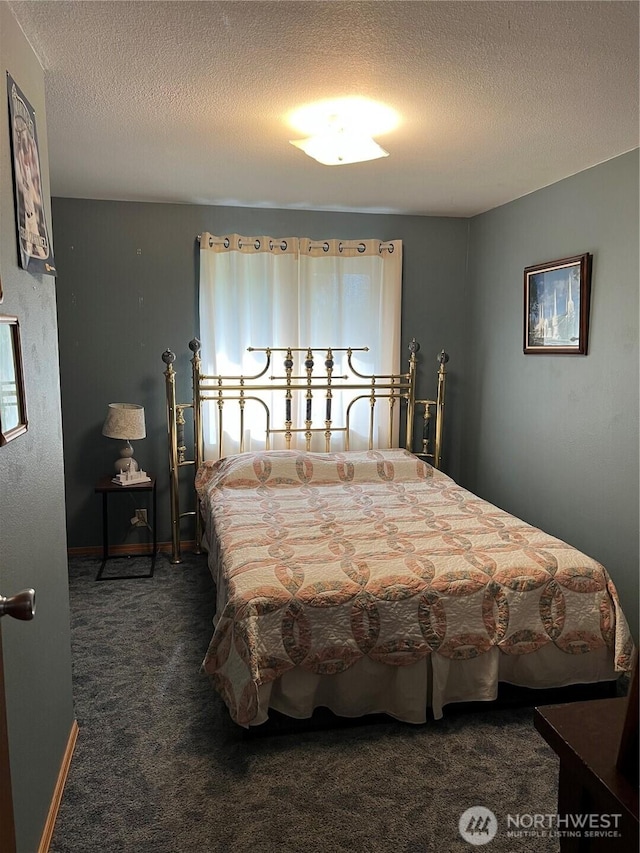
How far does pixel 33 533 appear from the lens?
1.83 metres

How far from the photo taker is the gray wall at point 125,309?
417 centimetres

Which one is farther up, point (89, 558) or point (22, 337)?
point (22, 337)

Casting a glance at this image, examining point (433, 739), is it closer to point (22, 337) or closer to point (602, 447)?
point (602, 447)

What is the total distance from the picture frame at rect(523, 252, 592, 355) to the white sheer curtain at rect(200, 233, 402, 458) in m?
1.00

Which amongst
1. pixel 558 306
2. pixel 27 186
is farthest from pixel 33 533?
pixel 558 306

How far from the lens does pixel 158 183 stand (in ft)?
12.2

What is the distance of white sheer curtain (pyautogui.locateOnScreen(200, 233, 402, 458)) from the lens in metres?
4.32

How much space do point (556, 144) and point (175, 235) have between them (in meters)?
2.42

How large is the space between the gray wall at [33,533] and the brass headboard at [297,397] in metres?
1.94

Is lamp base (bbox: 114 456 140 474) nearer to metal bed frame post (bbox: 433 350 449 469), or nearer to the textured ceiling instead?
the textured ceiling

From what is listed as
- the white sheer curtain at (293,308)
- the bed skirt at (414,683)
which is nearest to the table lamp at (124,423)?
the white sheer curtain at (293,308)

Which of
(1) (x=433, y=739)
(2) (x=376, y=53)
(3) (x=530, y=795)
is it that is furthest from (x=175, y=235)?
(3) (x=530, y=795)

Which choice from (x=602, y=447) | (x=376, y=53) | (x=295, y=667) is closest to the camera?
(x=376, y=53)

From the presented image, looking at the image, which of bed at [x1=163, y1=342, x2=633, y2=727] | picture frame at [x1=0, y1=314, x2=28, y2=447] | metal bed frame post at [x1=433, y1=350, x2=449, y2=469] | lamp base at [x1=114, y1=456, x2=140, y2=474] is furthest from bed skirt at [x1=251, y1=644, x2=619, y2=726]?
lamp base at [x1=114, y1=456, x2=140, y2=474]
